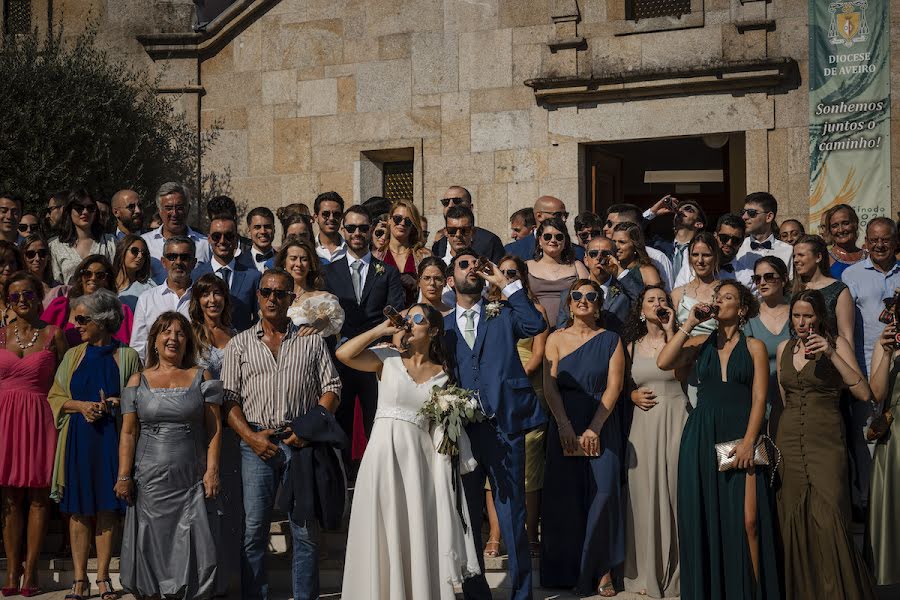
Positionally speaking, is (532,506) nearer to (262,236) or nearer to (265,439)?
(265,439)

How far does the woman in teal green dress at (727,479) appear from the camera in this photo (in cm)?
708

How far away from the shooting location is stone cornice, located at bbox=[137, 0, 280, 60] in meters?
14.6

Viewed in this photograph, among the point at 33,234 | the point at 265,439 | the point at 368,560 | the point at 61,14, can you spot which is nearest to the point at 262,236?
the point at 33,234

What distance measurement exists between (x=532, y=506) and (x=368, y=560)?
160cm

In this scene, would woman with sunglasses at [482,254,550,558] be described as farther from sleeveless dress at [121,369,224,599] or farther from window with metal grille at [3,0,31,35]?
window with metal grille at [3,0,31,35]

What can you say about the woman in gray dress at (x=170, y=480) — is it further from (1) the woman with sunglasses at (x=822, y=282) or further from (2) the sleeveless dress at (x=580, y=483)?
(1) the woman with sunglasses at (x=822, y=282)

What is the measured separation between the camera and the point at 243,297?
8.68 m

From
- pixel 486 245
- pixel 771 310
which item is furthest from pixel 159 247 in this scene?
pixel 771 310

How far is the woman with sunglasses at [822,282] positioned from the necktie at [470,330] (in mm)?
2250

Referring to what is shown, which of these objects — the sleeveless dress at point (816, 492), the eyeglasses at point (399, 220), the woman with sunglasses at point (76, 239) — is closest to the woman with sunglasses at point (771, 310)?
the sleeveless dress at point (816, 492)

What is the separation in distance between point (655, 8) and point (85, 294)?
7.48 metres

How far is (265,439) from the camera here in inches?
290

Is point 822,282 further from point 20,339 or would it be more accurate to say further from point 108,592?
point 20,339

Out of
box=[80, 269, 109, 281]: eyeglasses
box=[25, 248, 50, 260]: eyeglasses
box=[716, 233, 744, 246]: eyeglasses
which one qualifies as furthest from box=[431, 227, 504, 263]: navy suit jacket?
box=[25, 248, 50, 260]: eyeglasses
